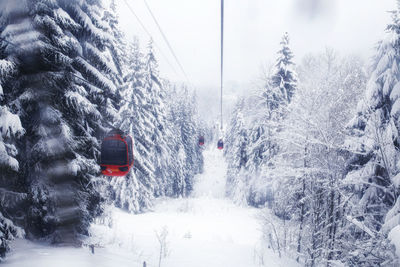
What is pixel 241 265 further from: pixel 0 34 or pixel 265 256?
pixel 0 34

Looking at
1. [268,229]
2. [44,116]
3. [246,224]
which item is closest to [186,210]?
[246,224]

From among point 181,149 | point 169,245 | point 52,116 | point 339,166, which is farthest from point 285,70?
point 181,149

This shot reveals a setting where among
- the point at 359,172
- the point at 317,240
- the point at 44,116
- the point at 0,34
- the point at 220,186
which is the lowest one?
the point at 220,186

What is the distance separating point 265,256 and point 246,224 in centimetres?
964

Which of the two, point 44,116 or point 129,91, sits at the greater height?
point 129,91

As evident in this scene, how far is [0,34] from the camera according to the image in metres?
6.48

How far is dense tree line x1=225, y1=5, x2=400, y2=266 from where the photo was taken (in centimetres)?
567

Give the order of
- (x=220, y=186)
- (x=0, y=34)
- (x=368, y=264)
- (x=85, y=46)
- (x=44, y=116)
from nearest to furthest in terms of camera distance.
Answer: (x=368, y=264), (x=0, y=34), (x=44, y=116), (x=85, y=46), (x=220, y=186)

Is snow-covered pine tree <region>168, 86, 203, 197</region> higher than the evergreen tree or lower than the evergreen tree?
lower

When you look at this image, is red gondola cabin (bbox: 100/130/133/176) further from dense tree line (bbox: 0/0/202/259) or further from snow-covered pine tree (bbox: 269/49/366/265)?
snow-covered pine tree (bbox: 269/49/366/265)

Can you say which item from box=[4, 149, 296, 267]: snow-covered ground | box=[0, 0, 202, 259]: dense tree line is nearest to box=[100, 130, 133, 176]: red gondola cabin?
box=[0, 0, 202, 259]: dense tree line

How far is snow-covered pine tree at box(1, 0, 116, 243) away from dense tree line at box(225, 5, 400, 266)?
736 centimetres

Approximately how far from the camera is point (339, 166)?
28.5 ft

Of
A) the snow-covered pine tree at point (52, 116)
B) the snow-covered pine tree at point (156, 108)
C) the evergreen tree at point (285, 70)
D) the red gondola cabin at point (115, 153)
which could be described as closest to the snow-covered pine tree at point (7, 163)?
the snow-covered pine tree at point (52, 116)
